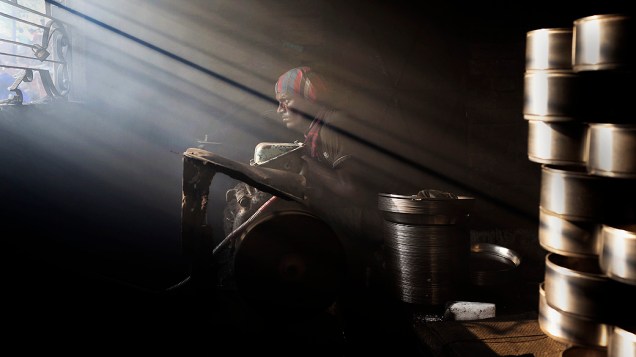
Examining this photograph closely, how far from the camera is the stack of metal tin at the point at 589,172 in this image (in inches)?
94.9

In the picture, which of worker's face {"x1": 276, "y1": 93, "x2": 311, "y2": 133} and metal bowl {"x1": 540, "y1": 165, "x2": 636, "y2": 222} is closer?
metal bowl {"x1": 540, "y1": 165, "x2": 636, "y2": 222}

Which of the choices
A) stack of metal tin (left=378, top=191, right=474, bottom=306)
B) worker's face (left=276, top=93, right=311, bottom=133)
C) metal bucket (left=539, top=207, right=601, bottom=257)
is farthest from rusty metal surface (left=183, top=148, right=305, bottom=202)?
metal bucket (left=539, top=207, right=601, bottom=257)

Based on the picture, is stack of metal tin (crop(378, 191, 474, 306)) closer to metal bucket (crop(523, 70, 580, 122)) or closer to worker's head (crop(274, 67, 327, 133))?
worker's head (crop(274, 67, 327, 133))

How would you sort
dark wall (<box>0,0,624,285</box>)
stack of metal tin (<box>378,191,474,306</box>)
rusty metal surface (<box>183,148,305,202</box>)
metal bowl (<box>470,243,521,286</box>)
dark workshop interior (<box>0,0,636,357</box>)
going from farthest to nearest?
1. dark wall (<box>0,0,624,285</box>)
2. metal bowl (<box>470,243,521,286</box>)
3. stack of metal tin (<box>378,191,474,306</box>)
4. rusty metal surface (<box>183,148,305,202</box>)
5. dark workshop interior (<box>0,0,636,357</box>)

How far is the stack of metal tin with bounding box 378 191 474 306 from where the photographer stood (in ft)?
14.6

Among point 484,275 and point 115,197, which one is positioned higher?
point 115,197

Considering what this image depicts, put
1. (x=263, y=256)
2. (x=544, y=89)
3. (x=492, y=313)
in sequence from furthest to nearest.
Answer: (x=492, y=313) < (x=263, y=256) < (x=544, y=89)

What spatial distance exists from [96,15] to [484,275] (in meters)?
4.98

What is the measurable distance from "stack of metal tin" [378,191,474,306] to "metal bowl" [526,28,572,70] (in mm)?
1773

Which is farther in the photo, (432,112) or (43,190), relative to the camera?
(432,112)

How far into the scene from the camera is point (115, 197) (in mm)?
6094

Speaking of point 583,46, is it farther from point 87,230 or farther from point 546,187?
point 87,230

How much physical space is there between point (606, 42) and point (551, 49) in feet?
1.13

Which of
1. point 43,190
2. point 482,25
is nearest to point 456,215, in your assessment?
point 482,25
